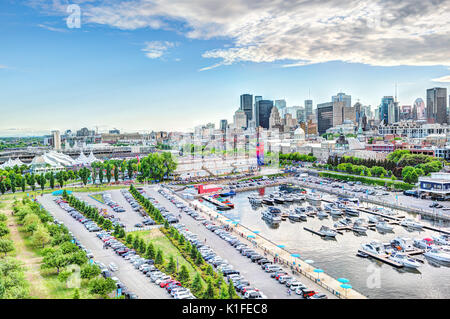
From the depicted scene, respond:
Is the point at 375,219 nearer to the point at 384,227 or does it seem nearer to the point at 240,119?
the point at 384,227

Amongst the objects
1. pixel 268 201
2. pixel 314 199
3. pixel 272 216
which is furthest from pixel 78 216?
pixel 314 199

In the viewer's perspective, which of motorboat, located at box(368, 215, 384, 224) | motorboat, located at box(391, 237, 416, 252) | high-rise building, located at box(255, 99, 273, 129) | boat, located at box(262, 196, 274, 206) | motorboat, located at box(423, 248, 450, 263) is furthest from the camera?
high-rise building, located at box(255, 99, 273, 129)

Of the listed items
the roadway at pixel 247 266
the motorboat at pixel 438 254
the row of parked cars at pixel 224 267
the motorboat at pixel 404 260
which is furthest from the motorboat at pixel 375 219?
the row of parked cars at pixel 224 267

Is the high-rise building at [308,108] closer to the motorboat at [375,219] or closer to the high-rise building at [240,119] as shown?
the high-rise building at [240,119]

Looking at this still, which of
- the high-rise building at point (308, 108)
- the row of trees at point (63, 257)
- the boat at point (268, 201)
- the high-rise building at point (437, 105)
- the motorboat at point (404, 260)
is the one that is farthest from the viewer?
the high-rise building at point (308, 108)

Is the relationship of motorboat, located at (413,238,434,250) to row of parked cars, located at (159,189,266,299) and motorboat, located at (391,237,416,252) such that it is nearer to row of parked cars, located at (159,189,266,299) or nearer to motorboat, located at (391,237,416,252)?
motorboat, located at (391,237,416,252)

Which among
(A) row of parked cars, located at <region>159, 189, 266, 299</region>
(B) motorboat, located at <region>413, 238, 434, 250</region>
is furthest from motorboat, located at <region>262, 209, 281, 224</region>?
(B) motorboat, located at <region>413, 238, 434, 250</region>
